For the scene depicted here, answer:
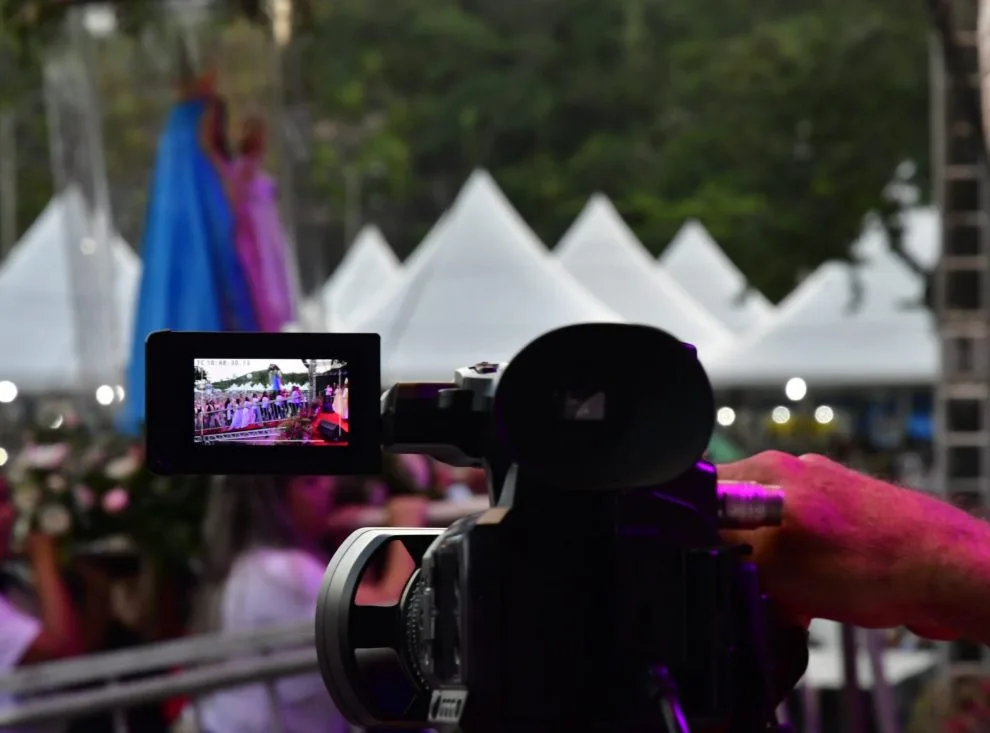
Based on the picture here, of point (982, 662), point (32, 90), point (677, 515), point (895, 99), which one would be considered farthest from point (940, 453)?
point (32, 90)

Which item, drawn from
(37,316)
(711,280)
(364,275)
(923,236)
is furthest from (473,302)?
(711,280)

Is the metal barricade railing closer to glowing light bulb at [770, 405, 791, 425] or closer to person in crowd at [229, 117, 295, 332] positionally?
person in crowd at [229, 117, 295, 332]

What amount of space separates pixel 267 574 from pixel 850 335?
48.7ft

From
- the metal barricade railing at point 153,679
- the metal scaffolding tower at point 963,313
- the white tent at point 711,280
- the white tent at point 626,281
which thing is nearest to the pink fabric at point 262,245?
the metal scaffolding tower at point 963,313

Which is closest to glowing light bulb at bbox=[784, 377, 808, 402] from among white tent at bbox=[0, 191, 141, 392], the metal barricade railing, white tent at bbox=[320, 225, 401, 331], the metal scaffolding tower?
white tent at bbox=[320, 225, 401, 331]

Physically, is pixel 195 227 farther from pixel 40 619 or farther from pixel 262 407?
pixel 262 407

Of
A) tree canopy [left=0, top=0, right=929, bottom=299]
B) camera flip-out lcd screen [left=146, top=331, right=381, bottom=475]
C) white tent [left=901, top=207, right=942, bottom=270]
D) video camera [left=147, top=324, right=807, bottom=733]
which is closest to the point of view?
video camera [left=147, top=324, right=807, bottom=733]

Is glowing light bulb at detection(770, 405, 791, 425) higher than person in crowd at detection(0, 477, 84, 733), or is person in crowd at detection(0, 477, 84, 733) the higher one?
person in crowd at detection(0, 477, 84, 733)

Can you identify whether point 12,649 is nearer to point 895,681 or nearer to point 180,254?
point 180,254

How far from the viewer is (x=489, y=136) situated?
52.0 meters

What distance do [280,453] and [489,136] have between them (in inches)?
1998

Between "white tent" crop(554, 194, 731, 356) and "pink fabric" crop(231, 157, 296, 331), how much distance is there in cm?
1218

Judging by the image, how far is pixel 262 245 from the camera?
23.3 ft

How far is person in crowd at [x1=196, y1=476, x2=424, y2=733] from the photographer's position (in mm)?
4332
